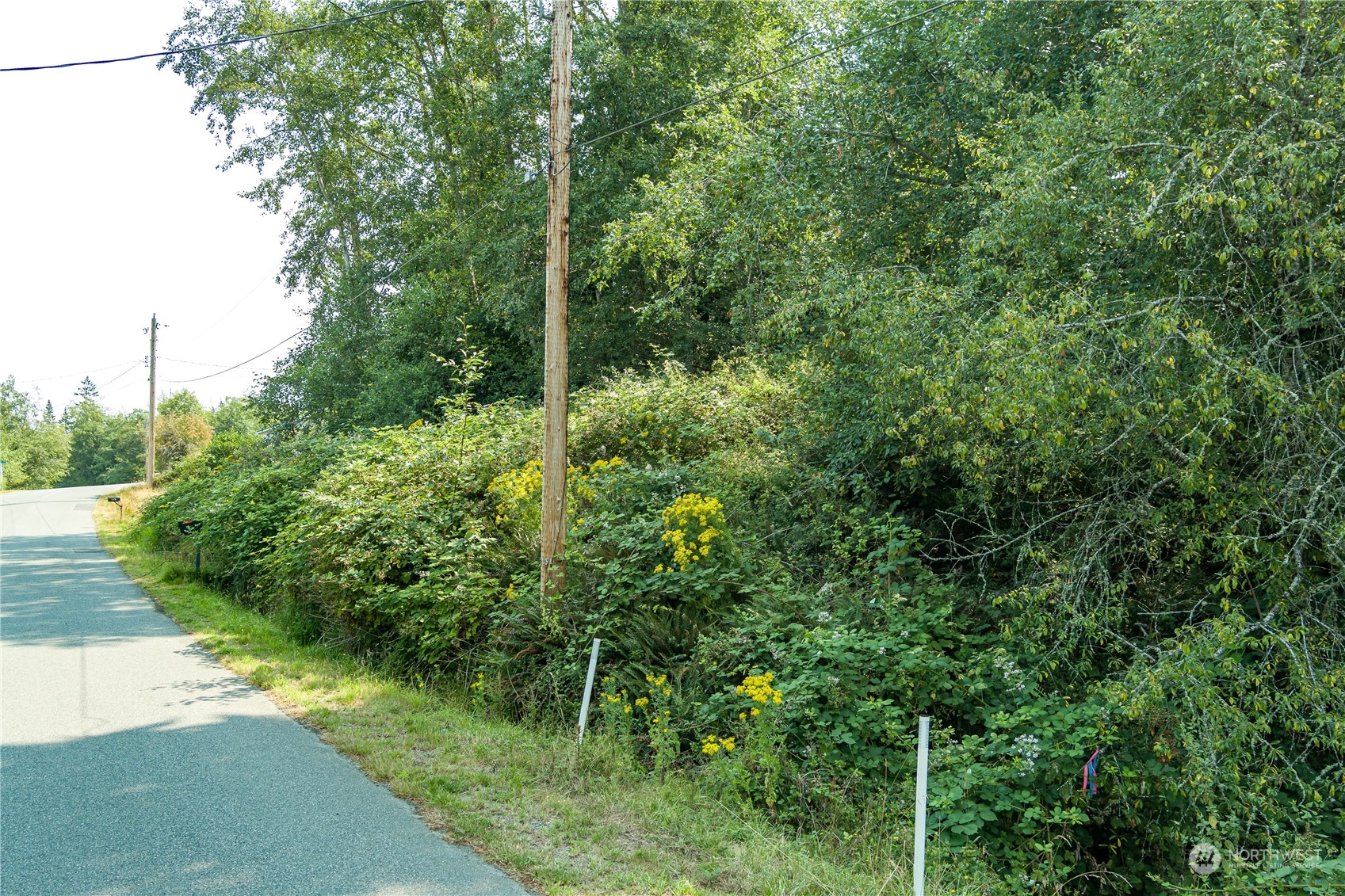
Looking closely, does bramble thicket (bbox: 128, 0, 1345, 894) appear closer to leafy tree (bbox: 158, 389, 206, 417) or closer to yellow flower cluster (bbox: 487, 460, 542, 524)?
yellow flower cluster (bbox: 487, 460, 542, 524)

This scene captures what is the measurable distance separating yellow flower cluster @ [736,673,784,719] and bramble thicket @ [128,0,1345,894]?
2.2 inches

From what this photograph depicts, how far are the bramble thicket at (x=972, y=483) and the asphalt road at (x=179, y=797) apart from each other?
1908mm

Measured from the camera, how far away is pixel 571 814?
17.1 ft

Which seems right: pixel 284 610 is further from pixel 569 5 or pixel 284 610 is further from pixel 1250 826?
pixel 1250 826

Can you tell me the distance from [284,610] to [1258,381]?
11.5m

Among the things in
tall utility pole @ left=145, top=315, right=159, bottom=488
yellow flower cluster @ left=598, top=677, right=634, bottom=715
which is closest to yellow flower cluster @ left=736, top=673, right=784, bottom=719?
yellow flower cluster @ left=598, top=677, right=634, bottom=715

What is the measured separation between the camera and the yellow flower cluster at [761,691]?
6145 millimetres

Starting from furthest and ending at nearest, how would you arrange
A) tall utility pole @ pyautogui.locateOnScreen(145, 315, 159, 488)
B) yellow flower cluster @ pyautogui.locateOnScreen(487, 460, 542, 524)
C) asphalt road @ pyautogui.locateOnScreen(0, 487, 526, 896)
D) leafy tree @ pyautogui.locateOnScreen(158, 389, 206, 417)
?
leafy tree @ pyautogui.locateOnScreen(158, 389, 206, 417)
tall utility pole @ pyautogui.locateOnScreen(145, 315, 159, 488)
yellow flower cluster @ pyautogui.locateOnScreen(487, 460, 542, 524)
asphalt road @ pyautogui.locateOnScreen(0, 487, 526, 896)

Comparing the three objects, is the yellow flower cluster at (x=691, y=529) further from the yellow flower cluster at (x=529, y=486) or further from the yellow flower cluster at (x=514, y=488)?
the yellow flower cluster at (x=514, y=488)

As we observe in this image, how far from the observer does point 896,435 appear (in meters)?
7.06

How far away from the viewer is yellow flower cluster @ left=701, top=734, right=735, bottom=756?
609 cm

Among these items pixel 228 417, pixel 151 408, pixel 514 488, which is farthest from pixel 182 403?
pixel 514 488

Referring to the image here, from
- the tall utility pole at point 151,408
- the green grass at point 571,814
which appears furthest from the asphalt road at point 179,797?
the tall utility pole at point 151,408

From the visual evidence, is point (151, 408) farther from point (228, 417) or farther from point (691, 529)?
point (228, 417)
